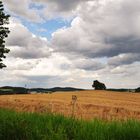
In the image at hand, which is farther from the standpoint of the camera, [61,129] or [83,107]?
[83,107]

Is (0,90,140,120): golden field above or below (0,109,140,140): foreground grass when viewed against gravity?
above

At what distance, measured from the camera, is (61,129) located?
1198cm

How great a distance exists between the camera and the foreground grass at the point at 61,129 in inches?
462

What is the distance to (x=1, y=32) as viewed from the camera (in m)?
44.3

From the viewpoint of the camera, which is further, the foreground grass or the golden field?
the golden field

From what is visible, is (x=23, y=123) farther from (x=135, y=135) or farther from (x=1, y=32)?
(x=1, y=32)

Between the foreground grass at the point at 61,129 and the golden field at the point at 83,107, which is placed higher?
the golden field at the point at 83,107

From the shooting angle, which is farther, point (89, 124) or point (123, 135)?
point (89, 124)

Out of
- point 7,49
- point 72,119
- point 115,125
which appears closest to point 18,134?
point 72,119

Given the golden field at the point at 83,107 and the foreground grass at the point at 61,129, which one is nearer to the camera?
the foreground grass at the point at 61,129

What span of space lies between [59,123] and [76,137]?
1272mm

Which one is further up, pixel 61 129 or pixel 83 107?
pixel 83 107

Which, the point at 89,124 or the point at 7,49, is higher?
the point at 7,49

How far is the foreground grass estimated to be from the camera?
38.5 ft
